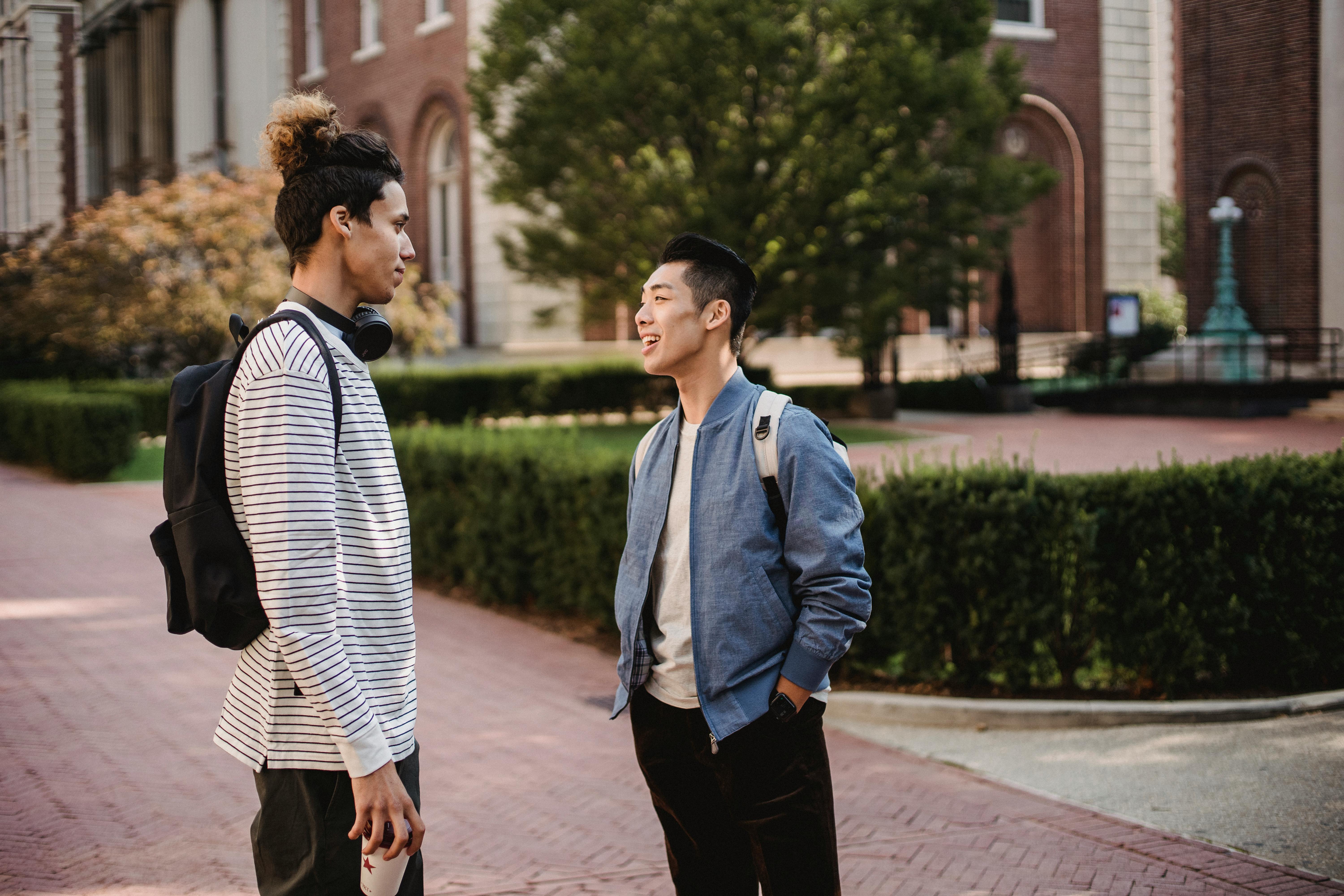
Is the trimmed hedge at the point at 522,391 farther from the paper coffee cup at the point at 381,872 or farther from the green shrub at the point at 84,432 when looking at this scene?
the paper coffee cup at the point at 381,872

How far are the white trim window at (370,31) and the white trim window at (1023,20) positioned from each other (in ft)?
53.1

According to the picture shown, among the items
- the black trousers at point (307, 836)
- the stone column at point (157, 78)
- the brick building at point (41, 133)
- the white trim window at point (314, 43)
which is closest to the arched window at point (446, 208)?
the white trim window at point (314, 43)

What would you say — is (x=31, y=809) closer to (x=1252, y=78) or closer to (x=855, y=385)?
(x=855, y=385)

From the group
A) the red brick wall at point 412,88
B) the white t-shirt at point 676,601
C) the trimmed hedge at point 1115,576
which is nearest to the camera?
the white t-shirt at point 676,601

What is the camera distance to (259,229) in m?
20.7

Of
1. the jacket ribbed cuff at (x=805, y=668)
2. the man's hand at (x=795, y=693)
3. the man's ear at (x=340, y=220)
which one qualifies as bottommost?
the man's hand at (x=795, y=693)

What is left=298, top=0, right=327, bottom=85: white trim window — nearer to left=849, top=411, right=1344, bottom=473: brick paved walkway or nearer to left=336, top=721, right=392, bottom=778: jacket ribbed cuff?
left=849, top=411, right=1344, bottom=473: brick paved walkway

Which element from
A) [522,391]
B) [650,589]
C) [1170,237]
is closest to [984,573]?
[650,589]

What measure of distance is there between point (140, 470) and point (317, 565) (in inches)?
714

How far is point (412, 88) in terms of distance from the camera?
30.7 m

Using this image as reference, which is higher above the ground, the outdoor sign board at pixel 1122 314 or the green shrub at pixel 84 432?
the outdoor sign board at pixel 1122 314

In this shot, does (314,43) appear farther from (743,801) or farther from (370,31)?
(743,801)

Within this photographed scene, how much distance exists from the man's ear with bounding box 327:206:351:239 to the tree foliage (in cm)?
1844

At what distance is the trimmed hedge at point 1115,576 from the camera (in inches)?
255
